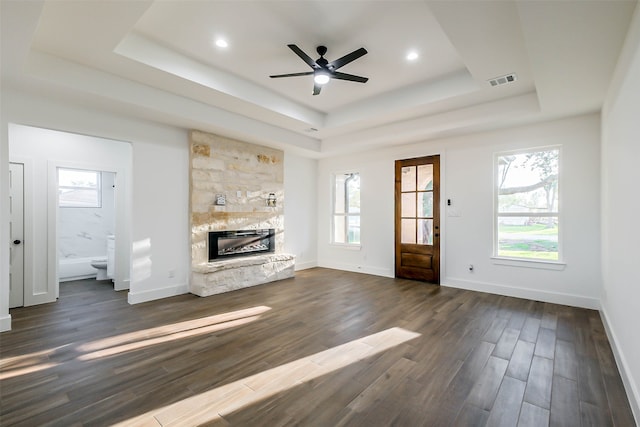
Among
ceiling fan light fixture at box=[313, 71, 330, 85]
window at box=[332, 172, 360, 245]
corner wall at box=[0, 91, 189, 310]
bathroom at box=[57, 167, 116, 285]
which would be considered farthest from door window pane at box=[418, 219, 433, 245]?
bathroom at box=[57, 167, 116, 285]

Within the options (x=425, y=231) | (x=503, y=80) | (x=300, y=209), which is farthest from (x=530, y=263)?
(x=300, y=209)

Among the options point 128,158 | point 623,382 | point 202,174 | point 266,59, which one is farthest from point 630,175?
point 128,158

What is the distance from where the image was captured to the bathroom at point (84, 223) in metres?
5.95

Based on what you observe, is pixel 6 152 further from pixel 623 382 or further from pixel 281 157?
pixel 623 382

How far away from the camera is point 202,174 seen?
493 cm

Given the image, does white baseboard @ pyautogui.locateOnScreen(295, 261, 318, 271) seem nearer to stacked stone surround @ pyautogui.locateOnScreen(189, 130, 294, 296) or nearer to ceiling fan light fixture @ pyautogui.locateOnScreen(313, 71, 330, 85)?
stacked stone surround @ pyautogui.locateOnScreen(189, 130, 294, 296)

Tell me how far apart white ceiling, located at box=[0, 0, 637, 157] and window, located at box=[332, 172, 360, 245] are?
2.12m

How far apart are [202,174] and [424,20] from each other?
3.84 metres

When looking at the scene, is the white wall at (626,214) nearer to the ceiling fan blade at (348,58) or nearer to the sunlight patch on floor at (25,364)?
the ceiling fan blade at (348,58)

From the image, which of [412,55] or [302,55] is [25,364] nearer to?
[302,55]

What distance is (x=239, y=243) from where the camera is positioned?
18.0 feet

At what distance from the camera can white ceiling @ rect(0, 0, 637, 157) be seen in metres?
2.36

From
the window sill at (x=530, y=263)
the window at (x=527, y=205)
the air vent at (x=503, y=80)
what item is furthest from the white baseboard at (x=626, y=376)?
the air vent at (x=503, y=80)

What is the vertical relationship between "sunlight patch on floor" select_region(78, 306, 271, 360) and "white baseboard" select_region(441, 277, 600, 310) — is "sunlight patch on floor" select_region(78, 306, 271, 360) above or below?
below
